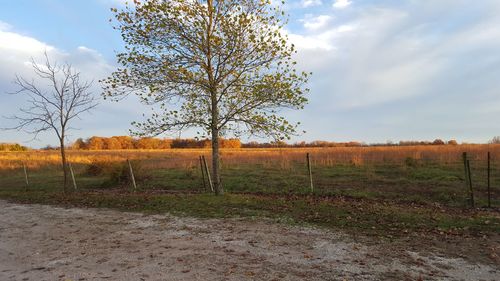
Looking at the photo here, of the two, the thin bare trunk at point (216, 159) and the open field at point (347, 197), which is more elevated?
the thin bare trunk at point (216, 159)

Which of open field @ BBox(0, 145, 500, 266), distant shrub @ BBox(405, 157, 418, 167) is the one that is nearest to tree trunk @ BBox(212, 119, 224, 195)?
open field @ BBox(0, 145, 500, 266)

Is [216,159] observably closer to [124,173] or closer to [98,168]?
[124,173]

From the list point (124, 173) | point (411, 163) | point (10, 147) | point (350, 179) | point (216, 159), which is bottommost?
point (350, 179)

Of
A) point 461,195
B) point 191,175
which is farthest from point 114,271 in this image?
point 191,175

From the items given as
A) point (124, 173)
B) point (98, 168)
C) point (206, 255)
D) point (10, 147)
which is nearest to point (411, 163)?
point (124, 173)

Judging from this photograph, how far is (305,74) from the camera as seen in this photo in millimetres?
13031

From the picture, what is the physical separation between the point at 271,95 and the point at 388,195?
6.09 meters

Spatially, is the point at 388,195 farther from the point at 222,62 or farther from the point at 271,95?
the point at 222,62

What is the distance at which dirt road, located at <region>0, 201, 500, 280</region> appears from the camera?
621cm

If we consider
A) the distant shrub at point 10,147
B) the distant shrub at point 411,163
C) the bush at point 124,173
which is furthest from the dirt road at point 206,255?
the distant shrub at point 10,147

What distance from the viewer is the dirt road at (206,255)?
6.21 m

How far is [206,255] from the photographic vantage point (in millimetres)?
7297

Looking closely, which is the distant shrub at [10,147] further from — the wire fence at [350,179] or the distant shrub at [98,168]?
the distant shrub at [98,168]

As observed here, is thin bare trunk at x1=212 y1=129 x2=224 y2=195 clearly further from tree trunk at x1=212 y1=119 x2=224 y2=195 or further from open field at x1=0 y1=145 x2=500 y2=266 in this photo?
open field at x1=0 y1=145 x2=500 y2=266
